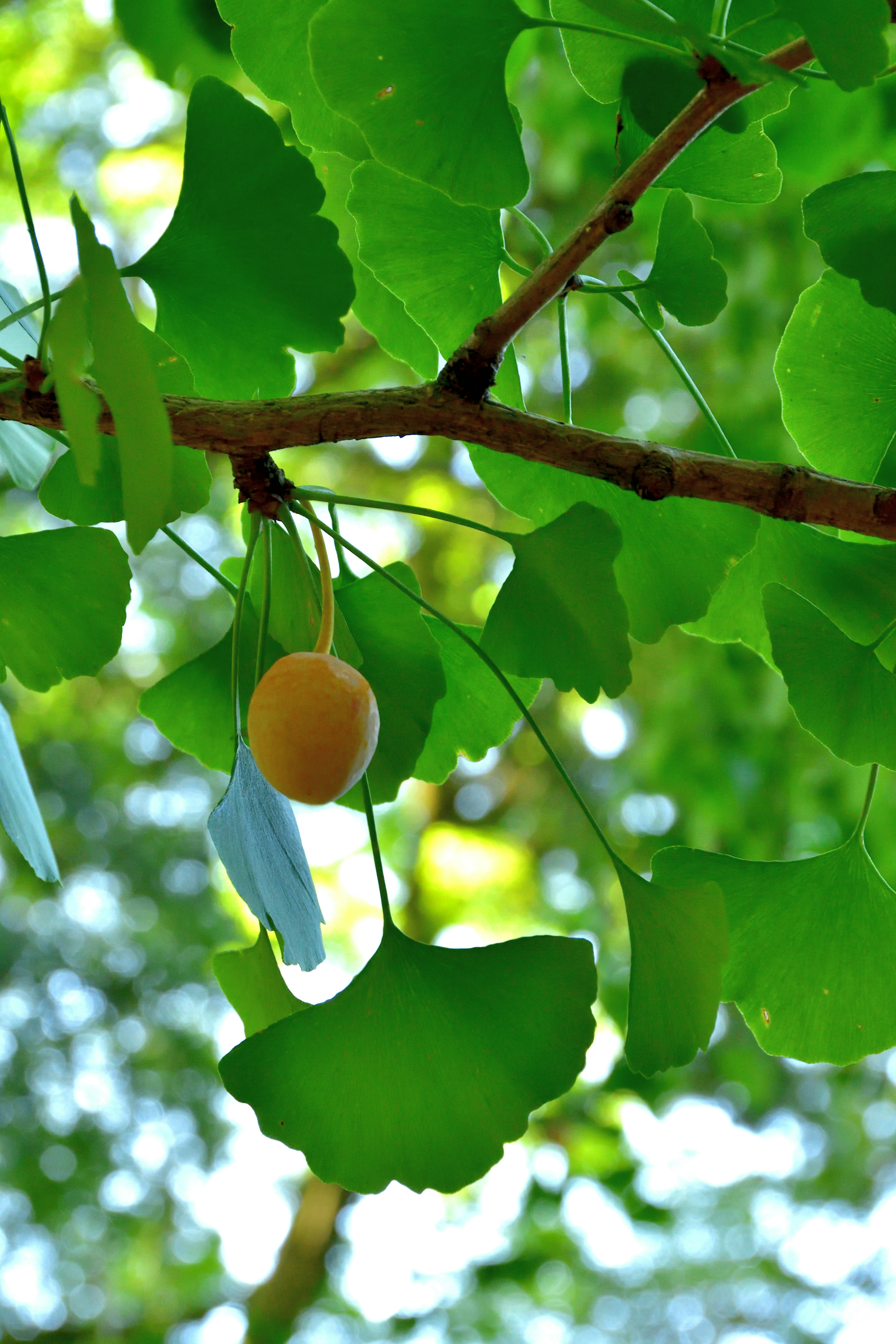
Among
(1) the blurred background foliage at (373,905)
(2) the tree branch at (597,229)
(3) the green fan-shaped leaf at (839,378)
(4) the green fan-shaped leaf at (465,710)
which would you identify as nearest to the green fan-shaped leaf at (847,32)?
(2) the tree branch at (597,229)

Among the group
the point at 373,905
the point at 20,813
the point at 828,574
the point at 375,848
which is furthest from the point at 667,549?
the point at 373,905

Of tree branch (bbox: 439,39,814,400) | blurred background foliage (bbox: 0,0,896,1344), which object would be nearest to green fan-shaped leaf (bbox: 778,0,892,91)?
tree branch (bbox: 439,39,814,400)

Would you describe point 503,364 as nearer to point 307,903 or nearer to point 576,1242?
point 307,903

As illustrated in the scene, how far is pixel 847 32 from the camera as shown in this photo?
28 cm

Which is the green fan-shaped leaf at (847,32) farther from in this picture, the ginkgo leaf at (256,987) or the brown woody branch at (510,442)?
the ginkgo leaf at (256,987)

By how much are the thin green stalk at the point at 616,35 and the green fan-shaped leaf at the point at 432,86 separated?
1 cm

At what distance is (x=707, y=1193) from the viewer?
3771 mm

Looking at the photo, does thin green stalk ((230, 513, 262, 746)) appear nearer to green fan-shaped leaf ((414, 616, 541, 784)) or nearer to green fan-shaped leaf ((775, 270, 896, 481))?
green fan-shaped leaf ((414, 616, 541, 784))

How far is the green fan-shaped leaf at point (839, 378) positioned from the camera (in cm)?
43

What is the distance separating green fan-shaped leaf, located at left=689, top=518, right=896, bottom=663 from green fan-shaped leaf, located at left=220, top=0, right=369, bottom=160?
230mm

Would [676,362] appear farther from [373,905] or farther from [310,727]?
[373,905]

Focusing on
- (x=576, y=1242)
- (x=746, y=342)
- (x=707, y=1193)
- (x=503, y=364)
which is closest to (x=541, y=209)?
(x=746, y=342)

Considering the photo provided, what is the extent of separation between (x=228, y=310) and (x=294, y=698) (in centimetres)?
17

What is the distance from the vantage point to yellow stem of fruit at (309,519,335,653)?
361 millimetres
